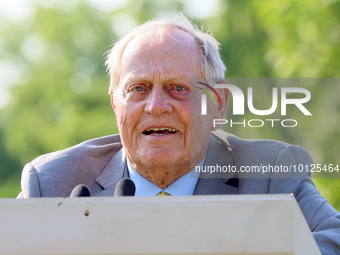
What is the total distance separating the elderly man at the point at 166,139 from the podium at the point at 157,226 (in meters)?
1.23

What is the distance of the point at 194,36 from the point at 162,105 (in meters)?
0.49

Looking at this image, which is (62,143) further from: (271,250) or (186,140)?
(271,250)

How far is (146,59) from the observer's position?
223 centimetres

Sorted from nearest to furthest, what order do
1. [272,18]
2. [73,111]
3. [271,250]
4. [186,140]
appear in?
[271,250], [186,140], [272,18], [73,111]

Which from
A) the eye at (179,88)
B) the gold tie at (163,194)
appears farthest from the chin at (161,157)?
the eye at (179,88)

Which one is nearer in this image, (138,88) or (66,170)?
(138,88)

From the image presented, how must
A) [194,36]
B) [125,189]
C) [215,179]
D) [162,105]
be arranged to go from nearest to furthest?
1. [125,189]
2. [162,105]
3. [215,179]
4. [194,36]

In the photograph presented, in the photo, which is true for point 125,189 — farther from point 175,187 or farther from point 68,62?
point 68,62

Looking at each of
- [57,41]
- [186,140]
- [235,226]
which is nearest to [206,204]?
[235,226]

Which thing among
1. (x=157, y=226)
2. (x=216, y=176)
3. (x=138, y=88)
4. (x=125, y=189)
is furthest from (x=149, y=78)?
(x=157, y=226)

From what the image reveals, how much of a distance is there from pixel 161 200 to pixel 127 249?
11 centimetres

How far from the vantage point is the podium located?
0.78m

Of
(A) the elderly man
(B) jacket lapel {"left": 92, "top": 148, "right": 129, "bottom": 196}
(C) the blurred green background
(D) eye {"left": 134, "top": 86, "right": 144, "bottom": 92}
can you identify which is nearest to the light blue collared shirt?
(A) the elderly man

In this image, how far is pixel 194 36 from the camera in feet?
7.85
